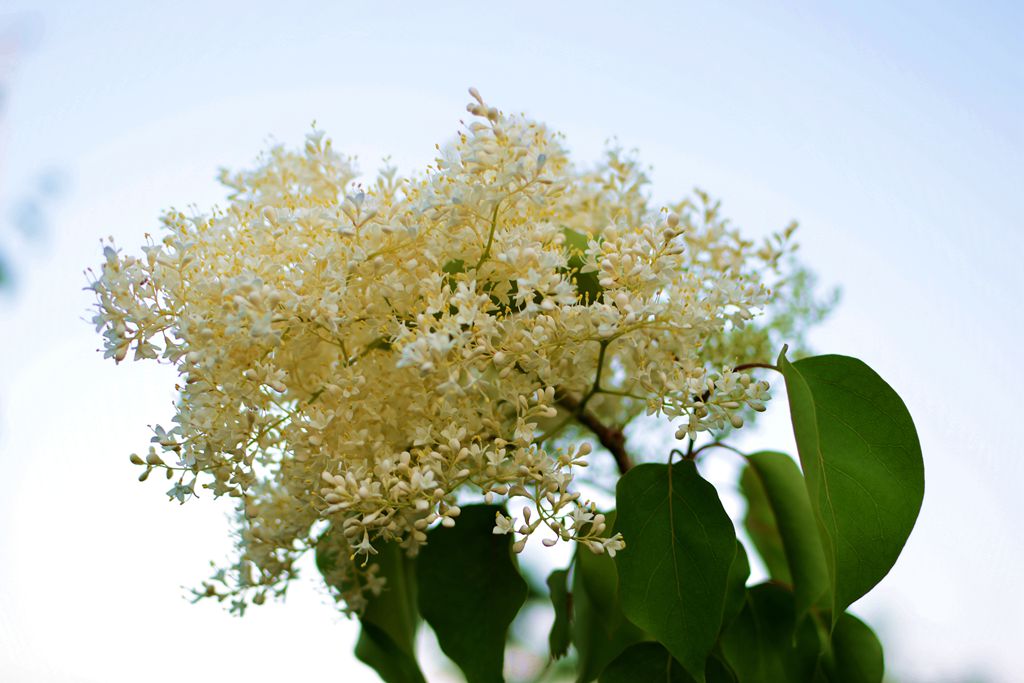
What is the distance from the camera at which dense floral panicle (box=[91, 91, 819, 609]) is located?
25.3 inches

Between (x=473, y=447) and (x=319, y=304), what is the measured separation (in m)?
0.16

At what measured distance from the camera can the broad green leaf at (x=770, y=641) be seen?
0.87 meters

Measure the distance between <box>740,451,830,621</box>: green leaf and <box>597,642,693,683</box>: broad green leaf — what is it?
0.19 m

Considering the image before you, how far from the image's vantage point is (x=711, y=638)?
702 millimetres

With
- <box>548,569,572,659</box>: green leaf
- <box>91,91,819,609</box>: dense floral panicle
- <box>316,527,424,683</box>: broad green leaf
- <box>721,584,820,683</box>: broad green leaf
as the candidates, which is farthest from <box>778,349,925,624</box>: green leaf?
<box>316,527,424,683</box>: broad green leaf

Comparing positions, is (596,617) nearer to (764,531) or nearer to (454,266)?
(764,531)

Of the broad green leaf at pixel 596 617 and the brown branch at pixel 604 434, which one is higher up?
the brown branch at pixel 604 434

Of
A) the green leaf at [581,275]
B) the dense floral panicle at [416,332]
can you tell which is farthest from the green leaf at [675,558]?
the green leaf at [581,275]

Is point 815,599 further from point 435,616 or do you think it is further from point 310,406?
point 310,406

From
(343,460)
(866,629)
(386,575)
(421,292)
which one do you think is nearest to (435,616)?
(386,575)

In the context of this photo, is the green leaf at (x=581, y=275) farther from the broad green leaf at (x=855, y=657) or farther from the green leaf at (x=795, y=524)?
the broad green leaf at (x=855, y=657)

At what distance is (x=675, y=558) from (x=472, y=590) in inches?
8.2

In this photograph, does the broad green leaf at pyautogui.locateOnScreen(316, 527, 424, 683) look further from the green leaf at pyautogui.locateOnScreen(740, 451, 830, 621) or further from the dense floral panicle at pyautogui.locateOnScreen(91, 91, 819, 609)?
the green leaf at pyautogui.locateOnScreen(740, 451, 830, 621)

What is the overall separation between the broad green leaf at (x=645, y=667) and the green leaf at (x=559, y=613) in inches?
5.8
